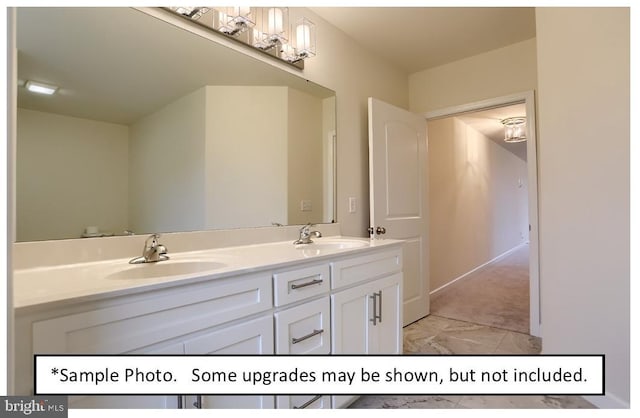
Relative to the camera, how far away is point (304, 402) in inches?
45.4

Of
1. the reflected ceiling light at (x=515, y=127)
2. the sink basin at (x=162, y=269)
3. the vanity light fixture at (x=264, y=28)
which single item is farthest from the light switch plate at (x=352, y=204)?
the reflected ceiling light at (x=515, y=127)

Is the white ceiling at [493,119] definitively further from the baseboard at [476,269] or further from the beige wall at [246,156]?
the beige wall at [246,156]

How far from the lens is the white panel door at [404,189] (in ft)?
7.45

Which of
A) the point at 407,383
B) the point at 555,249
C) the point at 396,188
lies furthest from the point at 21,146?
the point at 555,249

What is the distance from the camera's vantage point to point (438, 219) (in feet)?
11.5

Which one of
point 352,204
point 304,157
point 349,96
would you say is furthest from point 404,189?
point 304,157

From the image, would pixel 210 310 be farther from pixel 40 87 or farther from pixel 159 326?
pixel 40 87

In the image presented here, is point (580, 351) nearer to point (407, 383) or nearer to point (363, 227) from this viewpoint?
point (407, 383)

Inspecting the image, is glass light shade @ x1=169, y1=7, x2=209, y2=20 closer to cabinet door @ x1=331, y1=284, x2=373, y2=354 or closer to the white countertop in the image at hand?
the white countertop

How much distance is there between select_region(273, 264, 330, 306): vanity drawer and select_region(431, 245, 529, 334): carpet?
2012mm

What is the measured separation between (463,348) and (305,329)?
1492 millimetres

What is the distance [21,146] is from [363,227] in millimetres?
1982

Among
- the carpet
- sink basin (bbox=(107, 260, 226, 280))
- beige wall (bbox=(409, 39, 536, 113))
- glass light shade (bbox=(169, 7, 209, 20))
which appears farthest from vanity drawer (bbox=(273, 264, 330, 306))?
beige wall (bbox=(409, 39, 536, 113))

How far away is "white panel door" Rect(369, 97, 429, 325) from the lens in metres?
2.27
